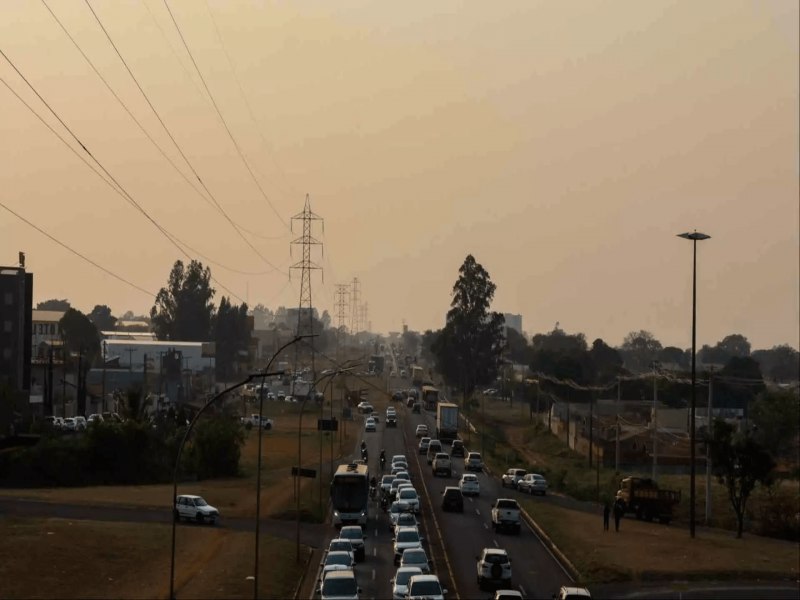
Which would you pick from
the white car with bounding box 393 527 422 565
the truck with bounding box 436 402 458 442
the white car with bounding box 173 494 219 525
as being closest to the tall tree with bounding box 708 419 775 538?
the white car with bounding box 393 527 422 565

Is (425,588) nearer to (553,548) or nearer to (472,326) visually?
(553,548)

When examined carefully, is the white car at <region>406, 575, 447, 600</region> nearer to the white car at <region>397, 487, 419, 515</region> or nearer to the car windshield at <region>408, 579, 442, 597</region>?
the car windshield at <region>408, 579, 442, 597</region>

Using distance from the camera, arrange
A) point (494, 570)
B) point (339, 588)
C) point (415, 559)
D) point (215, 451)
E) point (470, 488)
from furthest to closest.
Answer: point (215, 451) → point (470, 488) → point (415, 559) → point (494, 570) → point (339, 588)

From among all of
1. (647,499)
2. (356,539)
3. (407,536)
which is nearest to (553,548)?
(407,536)

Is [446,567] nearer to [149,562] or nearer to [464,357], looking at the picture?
[149,562]

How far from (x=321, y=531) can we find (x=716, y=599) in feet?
79.2

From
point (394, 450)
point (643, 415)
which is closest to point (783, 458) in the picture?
point (643, 415)

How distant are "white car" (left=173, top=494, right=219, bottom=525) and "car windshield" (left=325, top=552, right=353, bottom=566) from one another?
59.0ft

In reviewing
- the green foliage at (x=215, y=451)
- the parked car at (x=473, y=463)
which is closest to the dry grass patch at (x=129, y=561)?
the green foliage at (x=215, y=451)

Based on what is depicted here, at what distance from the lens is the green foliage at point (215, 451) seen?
87812 mm

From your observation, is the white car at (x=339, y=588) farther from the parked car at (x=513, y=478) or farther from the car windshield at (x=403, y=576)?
the parked car at (x=513, y=478)

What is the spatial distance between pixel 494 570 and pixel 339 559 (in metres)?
5.74

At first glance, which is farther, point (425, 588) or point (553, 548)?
point (553, 548)

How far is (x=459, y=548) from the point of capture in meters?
55.8
